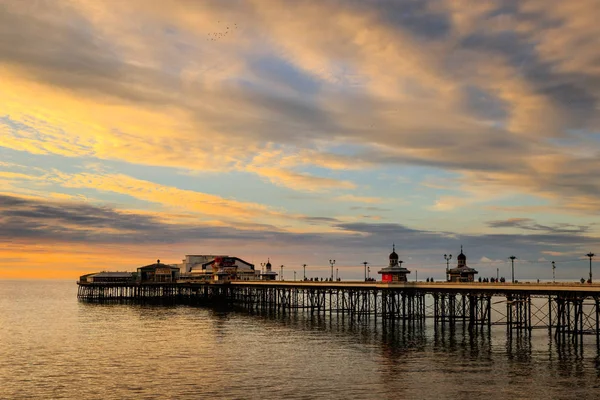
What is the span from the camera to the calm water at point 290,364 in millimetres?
46469

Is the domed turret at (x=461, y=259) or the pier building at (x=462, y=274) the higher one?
the domed turret at (x=461, y=259)

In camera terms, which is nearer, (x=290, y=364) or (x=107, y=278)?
(x=290, y=364)

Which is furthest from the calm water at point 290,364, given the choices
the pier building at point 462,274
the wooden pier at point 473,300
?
the pier building at point 462,274

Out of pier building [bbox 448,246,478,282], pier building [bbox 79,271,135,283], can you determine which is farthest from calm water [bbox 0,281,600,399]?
pier building [bbox 79,271,135,283]

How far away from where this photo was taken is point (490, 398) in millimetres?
43938

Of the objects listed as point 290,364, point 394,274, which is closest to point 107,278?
point 394,274

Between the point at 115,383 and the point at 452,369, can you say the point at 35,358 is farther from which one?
the point at 452,369

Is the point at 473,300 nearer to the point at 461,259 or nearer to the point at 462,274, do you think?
the point at 462,274

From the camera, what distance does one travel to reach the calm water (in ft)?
152

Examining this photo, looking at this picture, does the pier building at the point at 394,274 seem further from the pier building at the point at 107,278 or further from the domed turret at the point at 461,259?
the pier building at the point at 107,278

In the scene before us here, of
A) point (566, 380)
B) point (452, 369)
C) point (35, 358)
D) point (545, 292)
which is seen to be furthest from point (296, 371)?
point (545, 292)

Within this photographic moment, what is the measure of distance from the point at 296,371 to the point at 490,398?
16861mm

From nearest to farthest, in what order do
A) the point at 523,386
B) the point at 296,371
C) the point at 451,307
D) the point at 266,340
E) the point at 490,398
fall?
the point at 490,398, the point at 523,386, the point at 296,371, the point at 266,340, the point at 451,307

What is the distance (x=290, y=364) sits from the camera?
58.0m
